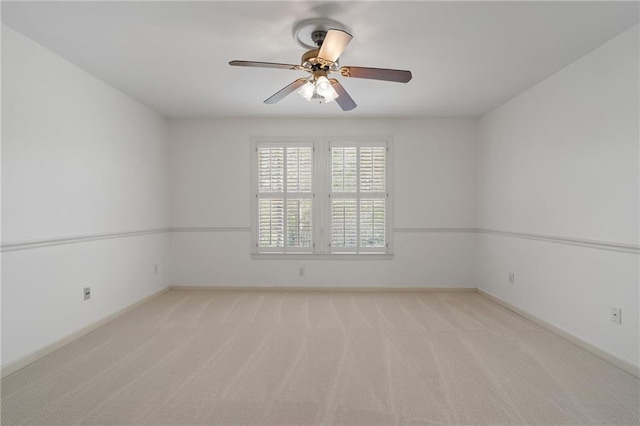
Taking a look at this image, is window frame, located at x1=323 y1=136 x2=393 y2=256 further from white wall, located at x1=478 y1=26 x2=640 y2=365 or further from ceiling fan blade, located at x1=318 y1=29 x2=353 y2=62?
ceiling fan blade, located at x1=318 y1=29 x2=353 y2=62

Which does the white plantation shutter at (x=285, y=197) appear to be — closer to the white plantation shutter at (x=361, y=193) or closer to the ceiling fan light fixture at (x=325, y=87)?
the white plantation shutter at (x=361, y=193)

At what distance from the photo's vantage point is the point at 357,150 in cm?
480

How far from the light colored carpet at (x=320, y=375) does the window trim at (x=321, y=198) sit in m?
1.22

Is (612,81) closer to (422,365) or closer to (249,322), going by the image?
(422,365)

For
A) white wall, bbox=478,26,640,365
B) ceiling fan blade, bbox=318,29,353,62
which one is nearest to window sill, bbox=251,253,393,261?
white wall, bbox=478,26,640,365

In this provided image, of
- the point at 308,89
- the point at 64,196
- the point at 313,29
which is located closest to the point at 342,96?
the point at 308,89

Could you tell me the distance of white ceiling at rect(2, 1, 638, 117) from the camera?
7.25ft

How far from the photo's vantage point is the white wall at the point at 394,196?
190 inches

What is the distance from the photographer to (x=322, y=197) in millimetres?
4828

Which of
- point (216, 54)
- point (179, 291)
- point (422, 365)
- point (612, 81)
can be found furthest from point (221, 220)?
point (612, 81)

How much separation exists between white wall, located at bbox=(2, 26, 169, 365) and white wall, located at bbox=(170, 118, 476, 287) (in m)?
0.80

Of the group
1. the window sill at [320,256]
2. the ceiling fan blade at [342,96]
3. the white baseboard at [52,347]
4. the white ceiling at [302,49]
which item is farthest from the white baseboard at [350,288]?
the ceiling fan blade at [342,96]

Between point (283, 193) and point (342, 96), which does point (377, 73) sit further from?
point (283, 193)

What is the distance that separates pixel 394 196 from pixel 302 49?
2575 millimetres
